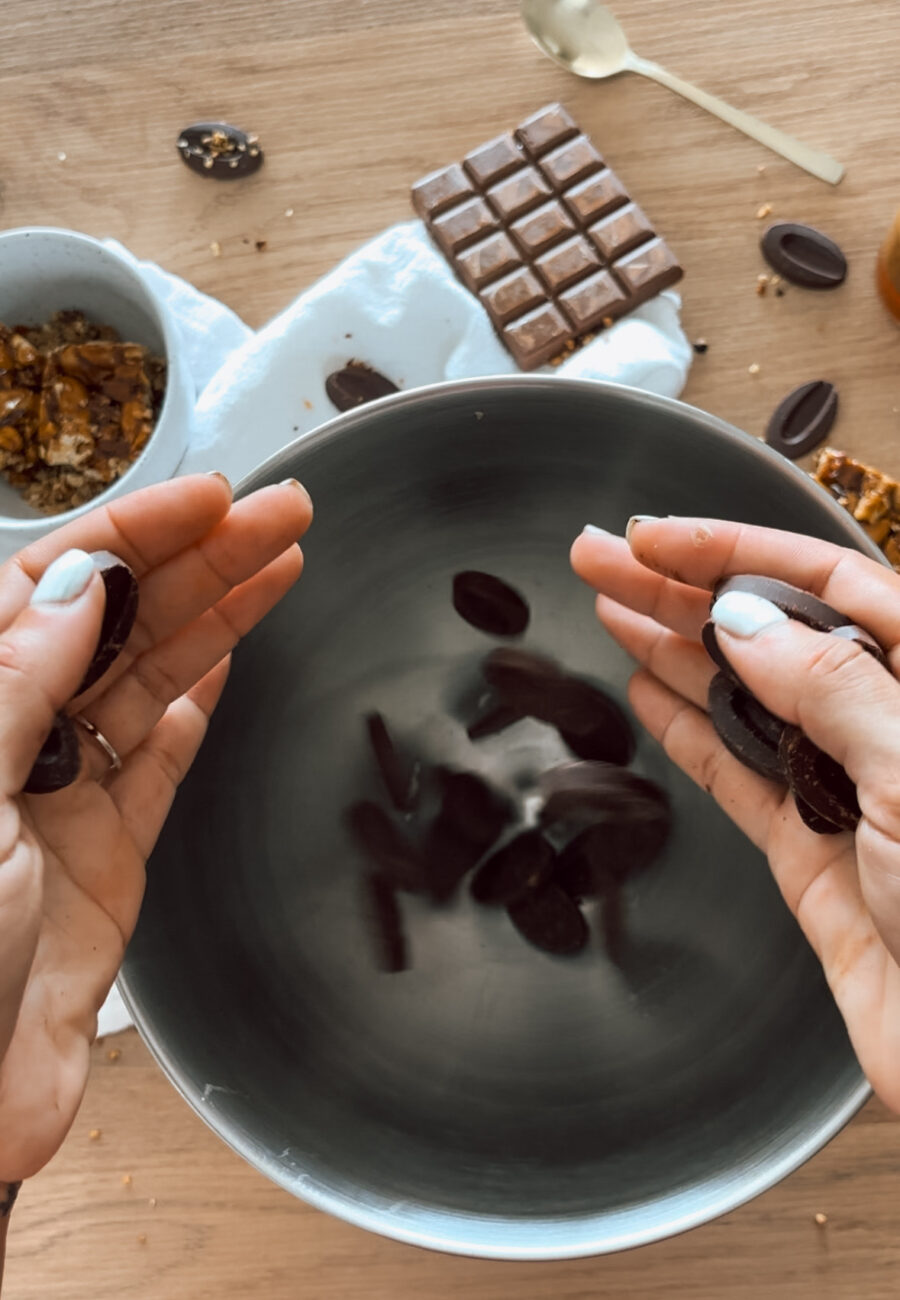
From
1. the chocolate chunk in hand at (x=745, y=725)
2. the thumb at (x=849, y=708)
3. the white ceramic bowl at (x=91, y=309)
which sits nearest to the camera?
the thumb at (x=849, y=708)

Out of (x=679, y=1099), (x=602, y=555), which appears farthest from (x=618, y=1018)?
(x=602, y=555)

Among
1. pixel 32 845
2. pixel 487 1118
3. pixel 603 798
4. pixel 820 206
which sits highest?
pixel 820 206

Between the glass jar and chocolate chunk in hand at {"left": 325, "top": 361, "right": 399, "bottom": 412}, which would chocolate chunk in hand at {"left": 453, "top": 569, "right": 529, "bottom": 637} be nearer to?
chocolate chunk in hand at {"left": 325, "top": 361, "right": 399, "bottom": 412}

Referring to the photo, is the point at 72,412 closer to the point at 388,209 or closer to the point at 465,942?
the point at 388,209

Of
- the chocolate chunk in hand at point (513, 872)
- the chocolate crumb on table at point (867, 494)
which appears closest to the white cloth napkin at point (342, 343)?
the chocolate crumb on table at point (867, 494)

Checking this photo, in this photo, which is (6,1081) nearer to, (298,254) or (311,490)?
(311,490)

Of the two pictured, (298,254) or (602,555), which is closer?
(602,555)

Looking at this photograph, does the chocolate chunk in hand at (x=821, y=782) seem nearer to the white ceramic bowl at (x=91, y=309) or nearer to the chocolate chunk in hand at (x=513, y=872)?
the chocolate chunk in hand at (x=513, y=872)
